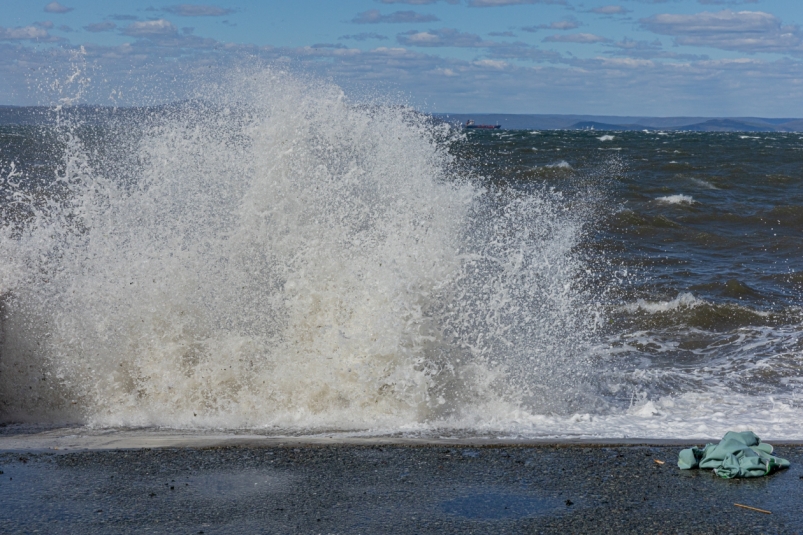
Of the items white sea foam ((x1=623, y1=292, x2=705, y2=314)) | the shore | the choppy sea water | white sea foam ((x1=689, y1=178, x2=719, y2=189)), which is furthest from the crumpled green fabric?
white sea foam ((x1=689, y1=178, x2=719, y2=189))

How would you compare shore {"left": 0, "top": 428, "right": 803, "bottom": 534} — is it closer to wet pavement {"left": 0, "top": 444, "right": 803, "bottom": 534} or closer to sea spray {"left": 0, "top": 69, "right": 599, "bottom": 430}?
wet pavement {"left": 0, "top": 444, "right": 803, "bottom": 534}

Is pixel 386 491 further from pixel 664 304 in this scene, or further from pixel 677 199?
pixel 677 199

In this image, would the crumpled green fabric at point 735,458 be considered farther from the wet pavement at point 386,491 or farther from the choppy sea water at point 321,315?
the choppy sea water at point 321,315

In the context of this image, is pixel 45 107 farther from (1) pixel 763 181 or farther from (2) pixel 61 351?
(1) pixel 763 181

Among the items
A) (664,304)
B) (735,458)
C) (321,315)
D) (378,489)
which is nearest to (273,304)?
(321,315)

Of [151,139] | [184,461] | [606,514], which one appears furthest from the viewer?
[151,139]

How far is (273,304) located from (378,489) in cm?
278

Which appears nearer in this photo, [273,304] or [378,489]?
[378,489]

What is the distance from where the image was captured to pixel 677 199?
18234mm

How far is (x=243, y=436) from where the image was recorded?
518 centimetres

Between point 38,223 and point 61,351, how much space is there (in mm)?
1266

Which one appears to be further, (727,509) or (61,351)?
(61,351)

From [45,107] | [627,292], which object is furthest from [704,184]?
[45,107]

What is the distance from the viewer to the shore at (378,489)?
3.65m
